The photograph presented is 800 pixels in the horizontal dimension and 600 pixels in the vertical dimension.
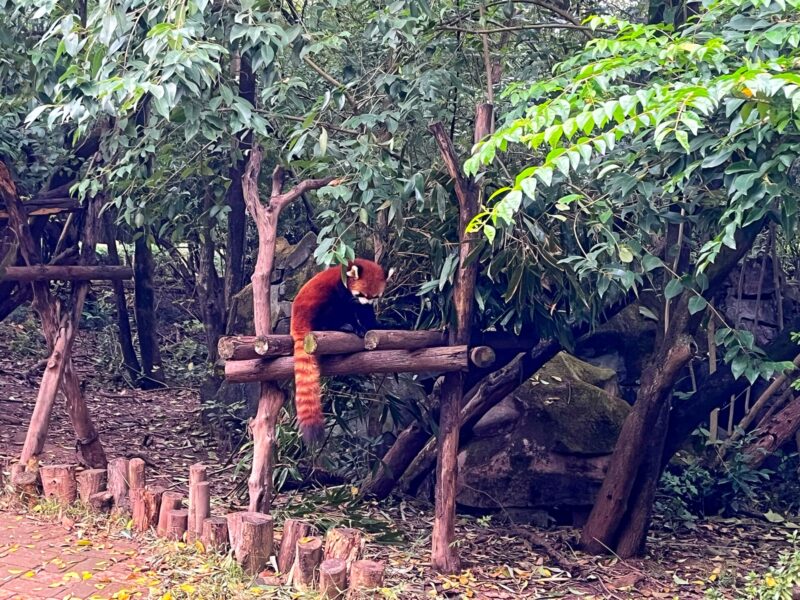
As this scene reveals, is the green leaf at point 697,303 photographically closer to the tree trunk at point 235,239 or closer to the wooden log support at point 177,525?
the wooden log support at point 177,525

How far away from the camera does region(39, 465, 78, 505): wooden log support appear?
204 inches

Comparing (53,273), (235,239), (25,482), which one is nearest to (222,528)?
(25,482)

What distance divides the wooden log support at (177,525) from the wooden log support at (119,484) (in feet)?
1.74

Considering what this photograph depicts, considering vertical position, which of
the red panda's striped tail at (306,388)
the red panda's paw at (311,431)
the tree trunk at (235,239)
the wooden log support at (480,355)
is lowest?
the red panda's paw at (311,431)

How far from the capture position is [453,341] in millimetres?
4820

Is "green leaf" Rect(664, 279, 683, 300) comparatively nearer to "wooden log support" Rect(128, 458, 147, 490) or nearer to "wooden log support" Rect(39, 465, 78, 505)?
"wooden log support" Rect(128, 458, 147, 490)

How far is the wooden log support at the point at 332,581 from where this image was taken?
3777mm

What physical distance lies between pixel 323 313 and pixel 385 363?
56 centimetres

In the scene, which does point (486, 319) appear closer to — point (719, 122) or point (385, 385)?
point (385, 385)

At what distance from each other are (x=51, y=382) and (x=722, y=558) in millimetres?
4931

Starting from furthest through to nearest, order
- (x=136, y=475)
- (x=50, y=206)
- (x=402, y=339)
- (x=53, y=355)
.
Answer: (x=50, y=206)
(x=53, y=355)
(x=136, y=475)
(x=402, y=339)

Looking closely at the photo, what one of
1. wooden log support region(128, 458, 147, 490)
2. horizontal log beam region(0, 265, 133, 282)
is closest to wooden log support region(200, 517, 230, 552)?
wooden log support region(128, 458, 147, 490)

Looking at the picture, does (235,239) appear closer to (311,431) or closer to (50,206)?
(50,206)

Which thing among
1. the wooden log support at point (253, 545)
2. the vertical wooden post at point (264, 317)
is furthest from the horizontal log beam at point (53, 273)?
the wooden log support at point (253, 545)
